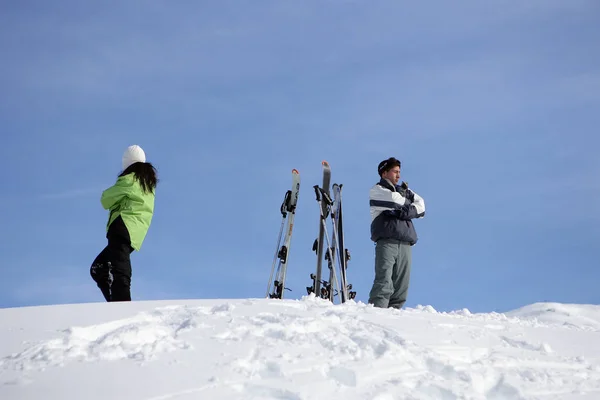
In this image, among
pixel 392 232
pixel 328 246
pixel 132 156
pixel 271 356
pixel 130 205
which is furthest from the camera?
pixel 328 246

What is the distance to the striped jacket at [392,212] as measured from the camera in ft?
23.8

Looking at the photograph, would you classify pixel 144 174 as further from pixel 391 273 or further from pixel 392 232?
pixel 391 273

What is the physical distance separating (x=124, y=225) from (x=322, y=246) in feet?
11.4

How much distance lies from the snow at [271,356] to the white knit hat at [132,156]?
205cm

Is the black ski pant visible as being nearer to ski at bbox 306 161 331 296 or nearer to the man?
the man

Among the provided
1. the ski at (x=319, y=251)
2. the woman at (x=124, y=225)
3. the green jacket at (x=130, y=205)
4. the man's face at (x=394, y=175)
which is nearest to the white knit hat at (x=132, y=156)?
the woman at (x=124, y=225)

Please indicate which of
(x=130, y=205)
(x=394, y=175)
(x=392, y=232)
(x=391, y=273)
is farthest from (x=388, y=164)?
(x=130, y=205)

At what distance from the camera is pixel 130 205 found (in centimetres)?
651

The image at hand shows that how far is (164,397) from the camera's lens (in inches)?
130

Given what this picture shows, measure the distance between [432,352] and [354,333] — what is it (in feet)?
1.71

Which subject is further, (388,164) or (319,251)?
(319,251)

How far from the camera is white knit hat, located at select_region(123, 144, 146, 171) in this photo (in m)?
6.76

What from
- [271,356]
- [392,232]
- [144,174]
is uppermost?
[144,174]

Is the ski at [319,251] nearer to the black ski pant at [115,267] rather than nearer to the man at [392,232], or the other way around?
the man at [392,232]
